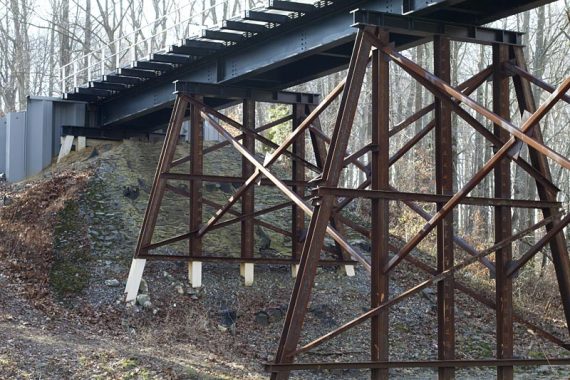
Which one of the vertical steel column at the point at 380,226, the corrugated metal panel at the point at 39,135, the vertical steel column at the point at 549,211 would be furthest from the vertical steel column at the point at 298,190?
the corrugated metal panel at the point at 39,135

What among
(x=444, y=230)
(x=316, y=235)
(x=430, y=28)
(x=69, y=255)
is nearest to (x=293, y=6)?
(x=430, y=28)

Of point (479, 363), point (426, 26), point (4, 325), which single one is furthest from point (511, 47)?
point (4, 325)

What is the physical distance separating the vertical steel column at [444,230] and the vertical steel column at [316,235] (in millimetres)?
1415

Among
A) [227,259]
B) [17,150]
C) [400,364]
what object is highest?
[17,150]

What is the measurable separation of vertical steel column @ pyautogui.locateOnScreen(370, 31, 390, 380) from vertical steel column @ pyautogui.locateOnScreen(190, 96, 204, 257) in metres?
6.24

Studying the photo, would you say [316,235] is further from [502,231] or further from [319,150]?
[319,150]

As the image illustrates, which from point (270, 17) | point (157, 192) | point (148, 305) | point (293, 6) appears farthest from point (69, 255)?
point (293, 6)

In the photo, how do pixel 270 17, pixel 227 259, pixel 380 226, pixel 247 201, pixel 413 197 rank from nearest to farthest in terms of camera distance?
pixel 413 197
pixel 380 226
pixel 270 17
pixel 227 259
pixel 247 201

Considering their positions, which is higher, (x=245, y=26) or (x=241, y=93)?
(x=245, y=26)

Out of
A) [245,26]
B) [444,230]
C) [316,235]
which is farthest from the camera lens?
[245,26]

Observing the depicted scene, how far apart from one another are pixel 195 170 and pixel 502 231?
6.92 m

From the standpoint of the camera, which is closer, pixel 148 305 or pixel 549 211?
pixel 549 211

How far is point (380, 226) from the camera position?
13.4m

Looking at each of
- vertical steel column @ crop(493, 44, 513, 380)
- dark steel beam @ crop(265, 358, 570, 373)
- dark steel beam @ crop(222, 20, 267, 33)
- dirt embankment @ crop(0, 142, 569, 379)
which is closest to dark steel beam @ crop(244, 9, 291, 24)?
dark steel beam @ crop(222, 20, 267, 33)
